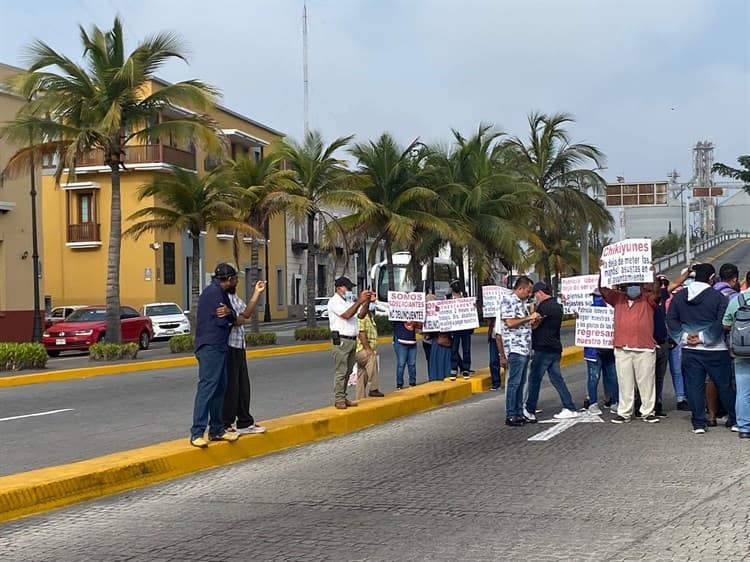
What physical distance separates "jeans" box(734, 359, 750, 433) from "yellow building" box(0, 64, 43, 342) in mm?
28524

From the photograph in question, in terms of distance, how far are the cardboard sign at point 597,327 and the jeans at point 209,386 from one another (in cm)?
530

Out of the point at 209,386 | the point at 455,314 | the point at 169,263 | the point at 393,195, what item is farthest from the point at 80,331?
the point at 209,386

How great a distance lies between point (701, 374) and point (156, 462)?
6.19 metres

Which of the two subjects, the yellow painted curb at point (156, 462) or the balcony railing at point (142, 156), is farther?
the balcony railing at point (142, 156)

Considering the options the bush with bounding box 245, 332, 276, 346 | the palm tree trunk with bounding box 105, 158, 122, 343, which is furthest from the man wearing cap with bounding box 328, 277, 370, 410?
the bush with bounding box 245, 332, 276, 346

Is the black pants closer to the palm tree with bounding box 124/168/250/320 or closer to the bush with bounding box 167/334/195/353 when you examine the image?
the bush with bounding box 167/334/195/353

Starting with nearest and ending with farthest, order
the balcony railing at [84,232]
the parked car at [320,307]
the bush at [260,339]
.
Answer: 1. the bush at [260,339]
2. the balcony railing at [84,232]
3. the parked car at [320,307]

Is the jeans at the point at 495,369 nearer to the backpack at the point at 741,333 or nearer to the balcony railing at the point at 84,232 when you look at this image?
the backpack at the point at 741,333

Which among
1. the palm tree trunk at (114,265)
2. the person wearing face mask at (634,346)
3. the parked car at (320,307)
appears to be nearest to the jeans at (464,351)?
the person wearing face mask at (634,346)

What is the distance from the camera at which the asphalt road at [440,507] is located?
6781 mm

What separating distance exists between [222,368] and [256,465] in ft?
3.87

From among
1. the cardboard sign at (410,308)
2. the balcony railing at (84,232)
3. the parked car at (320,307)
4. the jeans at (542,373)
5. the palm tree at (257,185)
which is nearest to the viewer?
the jeans at (542,373)

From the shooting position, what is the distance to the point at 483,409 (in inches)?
577

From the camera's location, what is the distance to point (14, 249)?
35781 mm
